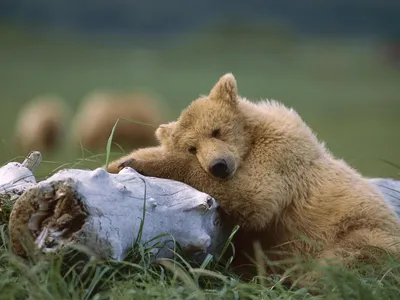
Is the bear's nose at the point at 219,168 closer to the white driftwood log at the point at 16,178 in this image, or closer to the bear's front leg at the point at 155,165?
the bear's front leg at the point at 155,165

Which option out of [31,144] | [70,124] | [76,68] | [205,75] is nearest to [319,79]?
Result: [205,75]

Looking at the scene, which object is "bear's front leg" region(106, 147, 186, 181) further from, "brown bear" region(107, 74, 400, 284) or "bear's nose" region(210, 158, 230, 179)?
"bear's nose" region(210, 158, 230, 179)

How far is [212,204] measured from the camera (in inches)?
188

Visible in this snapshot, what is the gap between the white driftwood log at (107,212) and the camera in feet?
13.6

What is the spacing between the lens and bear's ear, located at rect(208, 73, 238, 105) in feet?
17.3

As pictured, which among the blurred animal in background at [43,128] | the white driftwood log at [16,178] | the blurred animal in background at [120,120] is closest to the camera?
the white driftwood log at [16,178]

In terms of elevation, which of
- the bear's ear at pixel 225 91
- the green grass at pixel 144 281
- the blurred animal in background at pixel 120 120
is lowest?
the blurred animal in background at pixel 120 120

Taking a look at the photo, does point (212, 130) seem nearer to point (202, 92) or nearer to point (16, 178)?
point (16, 178)

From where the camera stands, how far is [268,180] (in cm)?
507

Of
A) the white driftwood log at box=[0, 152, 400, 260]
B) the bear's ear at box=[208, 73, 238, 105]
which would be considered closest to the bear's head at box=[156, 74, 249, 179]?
the bear's ear at box=[208, 73, 238, 105]

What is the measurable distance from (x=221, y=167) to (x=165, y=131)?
642 mm

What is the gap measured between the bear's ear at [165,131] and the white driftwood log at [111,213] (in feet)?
1.79

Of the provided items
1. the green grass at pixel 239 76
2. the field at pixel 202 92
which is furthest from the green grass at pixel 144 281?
the green grass at pixel 239 76

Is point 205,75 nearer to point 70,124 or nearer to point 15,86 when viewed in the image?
point 15,86
